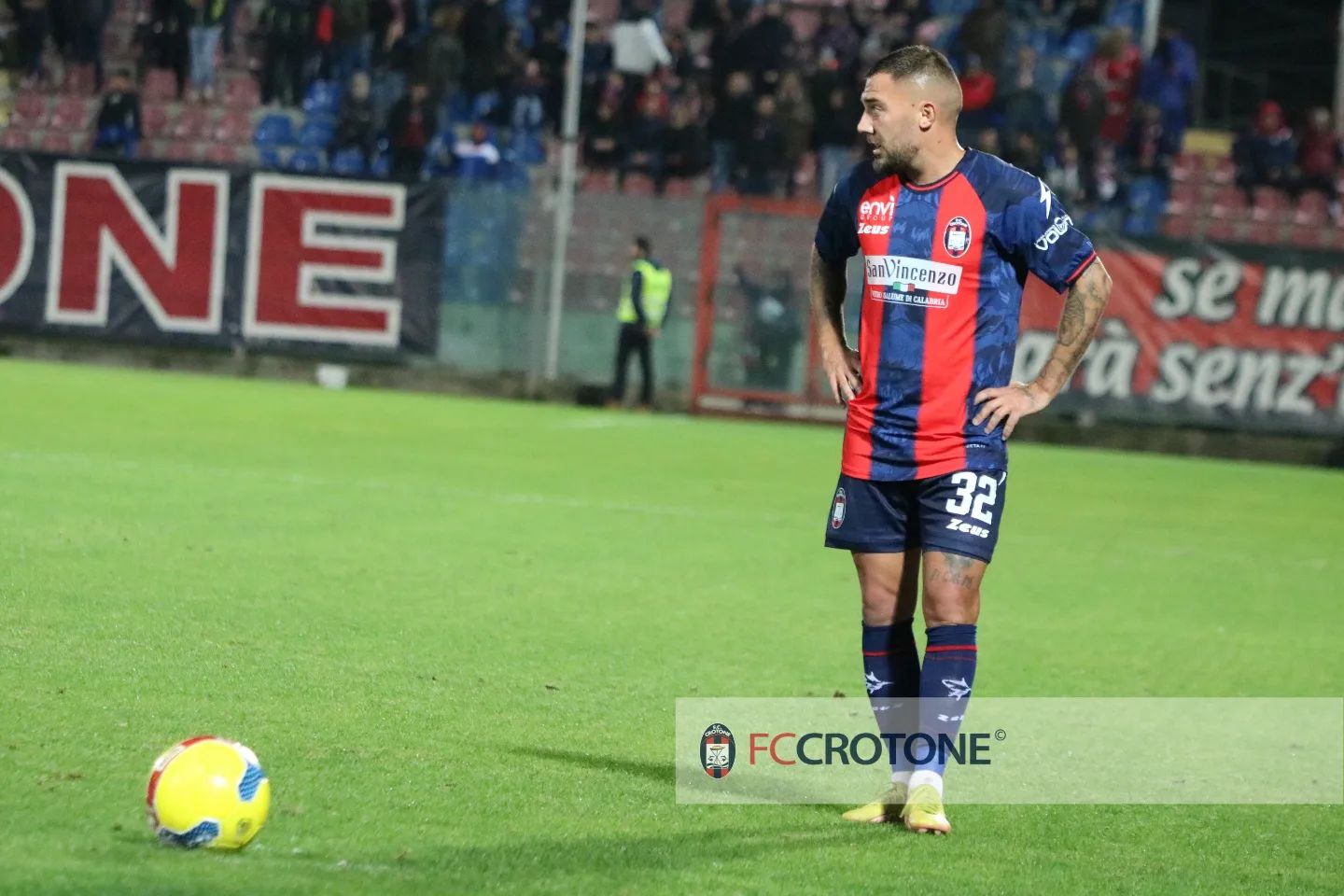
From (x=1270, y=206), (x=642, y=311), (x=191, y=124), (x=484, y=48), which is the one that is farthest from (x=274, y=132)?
(x=1270, y=206)

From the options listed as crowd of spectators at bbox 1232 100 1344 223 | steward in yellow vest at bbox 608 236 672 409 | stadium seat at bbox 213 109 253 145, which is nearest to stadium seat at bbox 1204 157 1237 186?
crowd of spectators at bbox 1232 100 1344 223

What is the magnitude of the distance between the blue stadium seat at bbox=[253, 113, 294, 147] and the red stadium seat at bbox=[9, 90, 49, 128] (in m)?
2.66

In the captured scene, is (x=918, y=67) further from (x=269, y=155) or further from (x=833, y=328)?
(x=269, y=155)

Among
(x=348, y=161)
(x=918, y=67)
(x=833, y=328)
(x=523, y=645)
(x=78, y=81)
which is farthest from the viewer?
(x=78, y=81)

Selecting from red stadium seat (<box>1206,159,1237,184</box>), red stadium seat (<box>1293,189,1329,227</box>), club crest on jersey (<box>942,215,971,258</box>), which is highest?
red stadium seat (<box>1206,159,1237,184</box>)

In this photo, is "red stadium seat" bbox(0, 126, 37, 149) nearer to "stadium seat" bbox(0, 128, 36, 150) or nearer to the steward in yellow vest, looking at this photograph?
"stadium seat" bbox(0, 128, 36, 150)

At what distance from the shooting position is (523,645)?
25.1ft

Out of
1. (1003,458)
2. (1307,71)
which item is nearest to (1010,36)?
(1307,71)

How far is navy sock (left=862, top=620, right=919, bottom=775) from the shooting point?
17.9 feet

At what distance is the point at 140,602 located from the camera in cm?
772

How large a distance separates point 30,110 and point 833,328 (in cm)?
2099

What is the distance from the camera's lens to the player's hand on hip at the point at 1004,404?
5.27 meters

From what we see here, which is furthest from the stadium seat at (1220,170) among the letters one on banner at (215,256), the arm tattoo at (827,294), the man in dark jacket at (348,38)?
the arm tattoo at (827,294)

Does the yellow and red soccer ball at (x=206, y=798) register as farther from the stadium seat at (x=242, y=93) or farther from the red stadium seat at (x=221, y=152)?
the stadium seat at (x=242, y=93)
